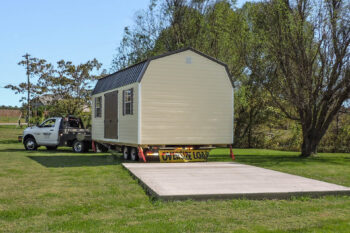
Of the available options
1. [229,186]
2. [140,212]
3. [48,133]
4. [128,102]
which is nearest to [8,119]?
[48,133]

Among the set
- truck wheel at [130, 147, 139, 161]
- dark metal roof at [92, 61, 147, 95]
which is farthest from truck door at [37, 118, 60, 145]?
truck wheel at [130, 147, 139, 161]

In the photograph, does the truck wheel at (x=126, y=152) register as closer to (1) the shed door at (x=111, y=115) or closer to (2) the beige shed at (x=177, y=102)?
(2) the beige shed at (x=177, y=102)

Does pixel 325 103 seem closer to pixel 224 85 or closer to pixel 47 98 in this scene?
pixel 224 85

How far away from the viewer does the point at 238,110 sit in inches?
1183

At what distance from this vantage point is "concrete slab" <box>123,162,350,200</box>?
24.7 feet

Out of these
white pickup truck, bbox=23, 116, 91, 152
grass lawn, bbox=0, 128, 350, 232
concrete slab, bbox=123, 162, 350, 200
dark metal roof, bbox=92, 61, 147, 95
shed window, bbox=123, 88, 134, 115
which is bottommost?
grass lawn, bbox=0, 128, 350, 232

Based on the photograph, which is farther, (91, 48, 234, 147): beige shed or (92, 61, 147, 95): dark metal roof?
(92, 61, 147, 95): dark metal roof

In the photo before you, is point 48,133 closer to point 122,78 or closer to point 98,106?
point 98,106

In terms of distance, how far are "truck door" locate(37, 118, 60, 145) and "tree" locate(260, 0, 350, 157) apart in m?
→ 11.6

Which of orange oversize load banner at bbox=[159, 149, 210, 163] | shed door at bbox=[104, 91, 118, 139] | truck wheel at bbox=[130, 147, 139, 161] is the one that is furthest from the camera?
shed door at bbox=[104, 91, 118, 139]

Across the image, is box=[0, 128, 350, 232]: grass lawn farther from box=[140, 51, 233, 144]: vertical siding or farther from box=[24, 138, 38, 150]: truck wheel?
box=[24, 138, 38, 150]: truck wheel

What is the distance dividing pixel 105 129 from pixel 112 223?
13.6 metres

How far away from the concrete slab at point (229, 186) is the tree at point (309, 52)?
830 cm

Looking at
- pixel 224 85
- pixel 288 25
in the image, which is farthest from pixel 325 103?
pixel 224 85
